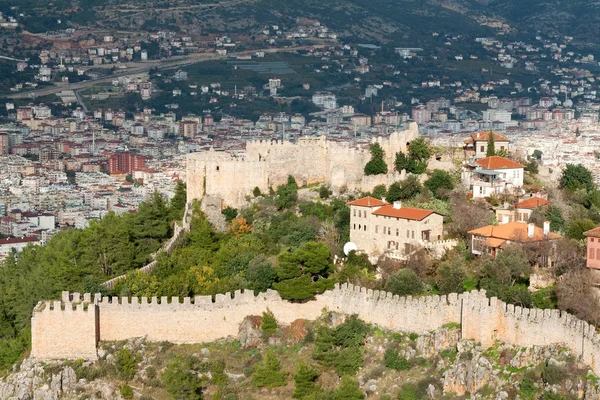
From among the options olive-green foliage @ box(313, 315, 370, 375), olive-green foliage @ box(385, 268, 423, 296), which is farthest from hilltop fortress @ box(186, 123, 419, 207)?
olive-green foliage @ box(313, 315, 370, 375)

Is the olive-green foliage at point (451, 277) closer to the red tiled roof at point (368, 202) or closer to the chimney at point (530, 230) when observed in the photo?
the chimney at point (530, 230)

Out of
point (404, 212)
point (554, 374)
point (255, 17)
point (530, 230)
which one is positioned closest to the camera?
point (554, 374)

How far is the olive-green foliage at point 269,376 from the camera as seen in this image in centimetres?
2978

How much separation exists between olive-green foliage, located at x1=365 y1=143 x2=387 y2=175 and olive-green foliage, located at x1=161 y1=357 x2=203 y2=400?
40.2ft

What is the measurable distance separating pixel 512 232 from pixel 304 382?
6.87 metres

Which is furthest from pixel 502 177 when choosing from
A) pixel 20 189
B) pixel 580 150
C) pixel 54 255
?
pixel 20 189

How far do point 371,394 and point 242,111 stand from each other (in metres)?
115

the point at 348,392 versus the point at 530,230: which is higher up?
the point at 530,230

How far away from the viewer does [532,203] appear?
36156 mm

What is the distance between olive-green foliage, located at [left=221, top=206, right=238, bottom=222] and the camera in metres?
39.7

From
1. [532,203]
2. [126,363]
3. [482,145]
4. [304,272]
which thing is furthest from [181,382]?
[482,145]

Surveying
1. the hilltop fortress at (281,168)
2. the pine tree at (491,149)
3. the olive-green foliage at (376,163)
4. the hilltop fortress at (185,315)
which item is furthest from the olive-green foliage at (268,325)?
the pine tree at (491,149)

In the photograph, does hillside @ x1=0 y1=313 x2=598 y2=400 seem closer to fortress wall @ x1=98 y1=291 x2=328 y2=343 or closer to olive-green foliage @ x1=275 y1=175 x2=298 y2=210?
fortress wall @ x1=98 y1=291 x2=328 y2=343

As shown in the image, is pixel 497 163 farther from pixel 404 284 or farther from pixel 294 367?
pixel 294 367
